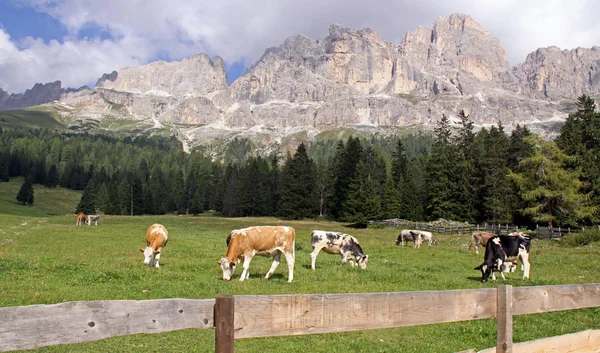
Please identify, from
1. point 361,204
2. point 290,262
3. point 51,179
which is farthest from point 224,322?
point 51,179

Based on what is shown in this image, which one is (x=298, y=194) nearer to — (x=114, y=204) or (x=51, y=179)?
(x=114, y=204)

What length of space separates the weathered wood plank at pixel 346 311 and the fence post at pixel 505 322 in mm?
257

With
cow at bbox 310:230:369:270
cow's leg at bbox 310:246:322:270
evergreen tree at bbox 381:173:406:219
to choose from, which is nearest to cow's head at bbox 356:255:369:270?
cow at bbox 310:230:369:270

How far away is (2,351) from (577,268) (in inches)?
1103

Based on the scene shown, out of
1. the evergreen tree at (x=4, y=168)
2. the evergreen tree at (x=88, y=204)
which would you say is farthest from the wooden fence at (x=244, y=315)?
the evergreen tree at (x=4, y=168)

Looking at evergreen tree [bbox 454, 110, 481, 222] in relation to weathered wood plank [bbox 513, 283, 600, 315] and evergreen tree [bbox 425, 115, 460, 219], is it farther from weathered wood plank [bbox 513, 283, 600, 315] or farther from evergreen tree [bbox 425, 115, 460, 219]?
weathered wood plank [bbox 513, 283, 600, 315]

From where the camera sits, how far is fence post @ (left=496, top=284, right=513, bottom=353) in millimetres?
6613

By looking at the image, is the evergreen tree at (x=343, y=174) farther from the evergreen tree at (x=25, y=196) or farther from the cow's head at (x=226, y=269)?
the evergreen tree at (x=25, y=196)

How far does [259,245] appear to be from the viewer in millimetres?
17562

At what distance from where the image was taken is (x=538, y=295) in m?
7.37

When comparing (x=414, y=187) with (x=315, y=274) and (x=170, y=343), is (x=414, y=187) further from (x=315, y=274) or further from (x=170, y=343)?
(x=170, y=343)

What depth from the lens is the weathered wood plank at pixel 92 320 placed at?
12.7 feet

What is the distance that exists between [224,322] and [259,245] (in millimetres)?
13114

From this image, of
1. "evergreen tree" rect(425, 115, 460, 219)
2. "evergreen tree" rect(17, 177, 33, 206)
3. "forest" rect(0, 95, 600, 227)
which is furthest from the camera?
"evergreen tree" rect(17, 177, 33, 206)
